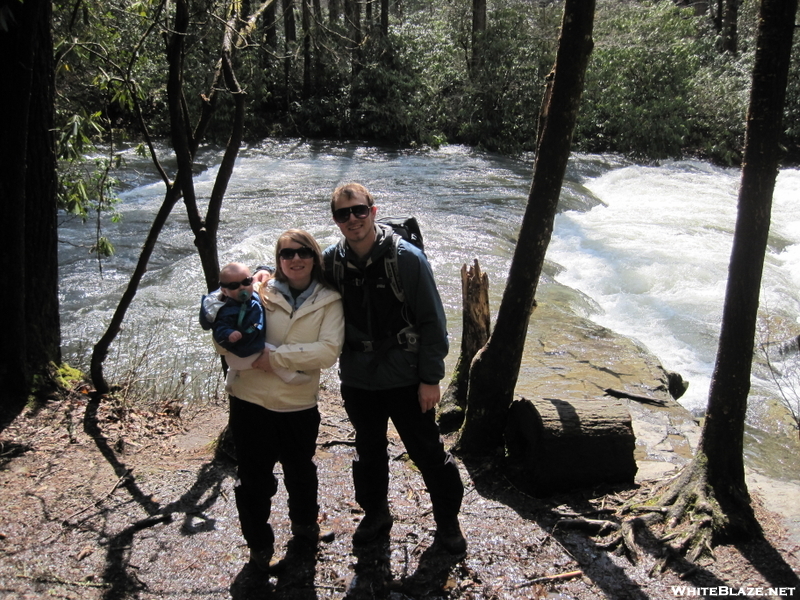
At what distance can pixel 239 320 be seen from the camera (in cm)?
324

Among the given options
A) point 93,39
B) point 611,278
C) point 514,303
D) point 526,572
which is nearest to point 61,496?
point 526,572

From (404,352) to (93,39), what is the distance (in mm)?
4849

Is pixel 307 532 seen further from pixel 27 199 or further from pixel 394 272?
pixel 27 199

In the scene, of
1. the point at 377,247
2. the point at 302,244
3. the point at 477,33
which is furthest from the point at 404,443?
the point at 477,33

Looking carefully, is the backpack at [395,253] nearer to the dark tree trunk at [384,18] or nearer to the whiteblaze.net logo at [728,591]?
the whiteblaze.net logo at [728,591]

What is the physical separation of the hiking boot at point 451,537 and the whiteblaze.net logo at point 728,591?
104cm

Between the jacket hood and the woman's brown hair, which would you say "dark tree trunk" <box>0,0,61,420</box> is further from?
the jacket hood

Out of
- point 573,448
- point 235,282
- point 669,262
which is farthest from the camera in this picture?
point 669,262

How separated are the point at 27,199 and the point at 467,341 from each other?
346 centimetres

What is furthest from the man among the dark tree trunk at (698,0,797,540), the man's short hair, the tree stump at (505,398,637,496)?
the dark tree trunk at (698,0,797,540)

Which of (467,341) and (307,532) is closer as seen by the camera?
(307,532)

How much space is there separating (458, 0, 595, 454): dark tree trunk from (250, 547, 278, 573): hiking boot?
5.87ft

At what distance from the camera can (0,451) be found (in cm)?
457

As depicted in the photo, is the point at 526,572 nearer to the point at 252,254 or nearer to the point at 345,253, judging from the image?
the point at 345,253
